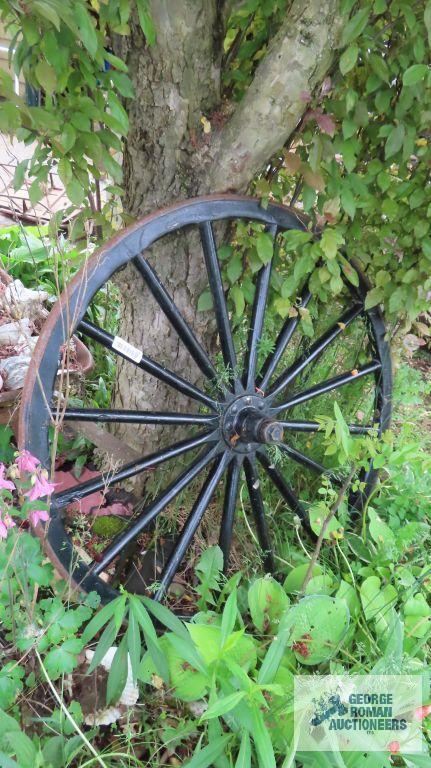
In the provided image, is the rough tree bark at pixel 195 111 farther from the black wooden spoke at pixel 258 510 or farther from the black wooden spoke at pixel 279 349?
the black wooden spoke at pixel 258 510

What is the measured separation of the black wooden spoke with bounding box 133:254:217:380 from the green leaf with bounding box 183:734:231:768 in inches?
40.7

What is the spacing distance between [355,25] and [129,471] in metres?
1.40

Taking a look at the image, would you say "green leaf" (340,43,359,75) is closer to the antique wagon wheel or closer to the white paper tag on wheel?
the antique wagon wheel

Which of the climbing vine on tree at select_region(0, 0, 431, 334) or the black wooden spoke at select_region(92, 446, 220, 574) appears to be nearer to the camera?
the climbing vine on tree at select_region(0, 0, 431, 334)

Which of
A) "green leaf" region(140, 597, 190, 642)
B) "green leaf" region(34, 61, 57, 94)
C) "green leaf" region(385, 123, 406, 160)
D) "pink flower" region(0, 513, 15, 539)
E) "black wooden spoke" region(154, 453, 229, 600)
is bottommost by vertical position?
"green leaf" region(140, 597, 190, 642)

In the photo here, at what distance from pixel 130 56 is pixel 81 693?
187cm

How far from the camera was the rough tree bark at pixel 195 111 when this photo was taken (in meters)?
1.66

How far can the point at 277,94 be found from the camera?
171 centimetres

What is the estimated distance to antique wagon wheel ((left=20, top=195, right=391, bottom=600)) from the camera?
1.57m

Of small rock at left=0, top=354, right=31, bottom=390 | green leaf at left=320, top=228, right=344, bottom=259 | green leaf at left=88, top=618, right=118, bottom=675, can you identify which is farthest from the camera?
small rock at left=0, top=354, right=31, bottom=390

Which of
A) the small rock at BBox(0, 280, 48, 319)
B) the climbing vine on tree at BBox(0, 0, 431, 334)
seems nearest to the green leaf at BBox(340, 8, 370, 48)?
the climbing vine on tree at BBox(0, 0, 431, 334)

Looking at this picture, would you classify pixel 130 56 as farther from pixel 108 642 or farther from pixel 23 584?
pixel 108 642

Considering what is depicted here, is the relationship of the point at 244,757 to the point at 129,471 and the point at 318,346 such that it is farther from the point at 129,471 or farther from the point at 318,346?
the point at 318,346

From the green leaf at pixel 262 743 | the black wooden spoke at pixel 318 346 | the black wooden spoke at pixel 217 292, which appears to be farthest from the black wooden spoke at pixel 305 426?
the green leaf at pixel 262 743
